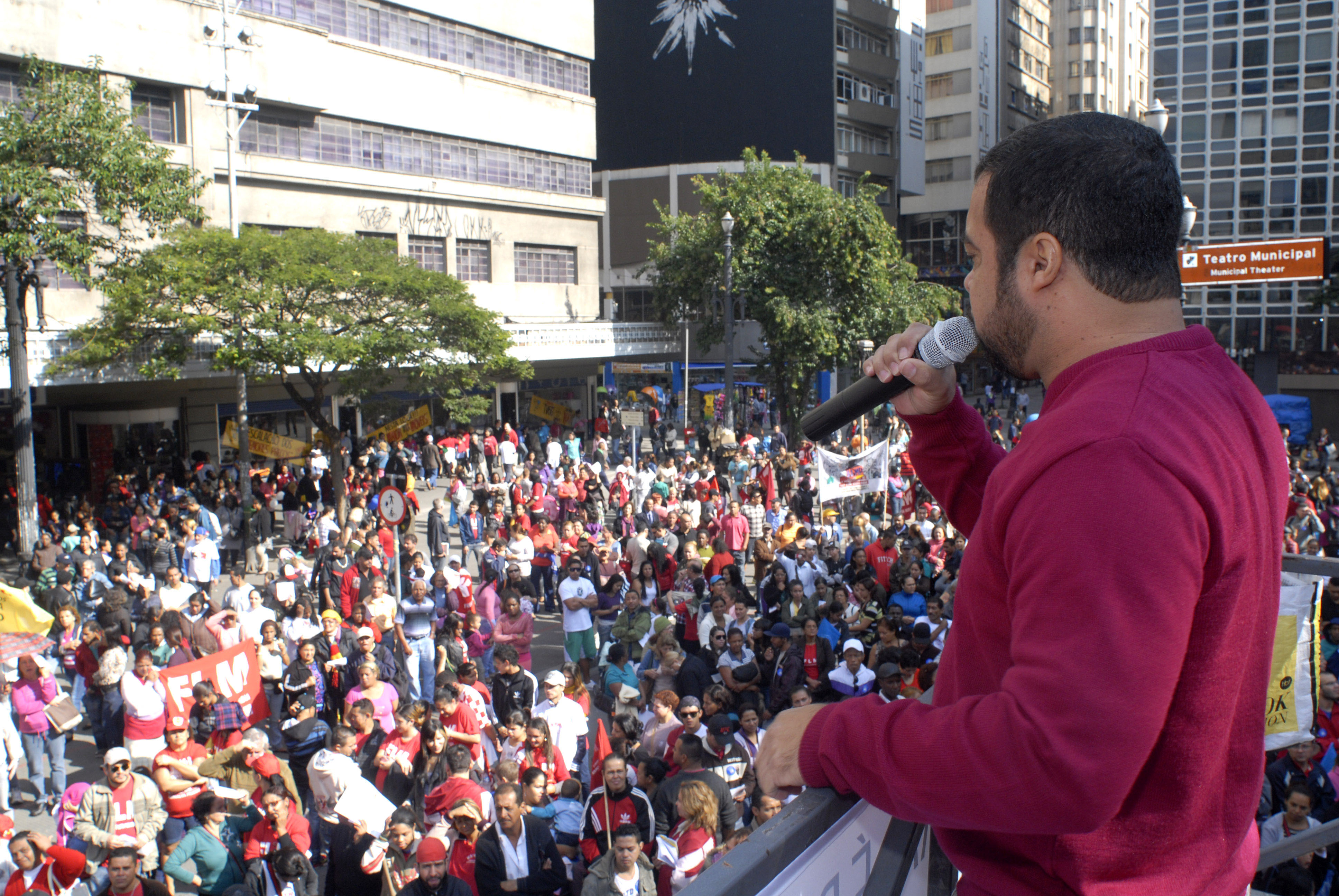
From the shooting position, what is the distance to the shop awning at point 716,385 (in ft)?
129

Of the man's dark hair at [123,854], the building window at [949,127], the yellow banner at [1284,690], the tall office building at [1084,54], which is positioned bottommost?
the man's dark hair at [123,854]

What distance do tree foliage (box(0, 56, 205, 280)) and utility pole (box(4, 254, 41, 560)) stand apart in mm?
905

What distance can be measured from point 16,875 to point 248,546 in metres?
13.3

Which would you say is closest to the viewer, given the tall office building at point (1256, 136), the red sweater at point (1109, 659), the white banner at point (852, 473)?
the red sweater at point (1109, 659)

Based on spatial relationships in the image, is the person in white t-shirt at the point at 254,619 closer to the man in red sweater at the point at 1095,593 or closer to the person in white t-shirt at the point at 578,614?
the person in white t-shirt at the point at 578,614

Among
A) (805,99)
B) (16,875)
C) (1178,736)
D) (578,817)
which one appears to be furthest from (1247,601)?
(805,99)

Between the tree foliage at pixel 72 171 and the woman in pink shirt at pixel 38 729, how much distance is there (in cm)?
985

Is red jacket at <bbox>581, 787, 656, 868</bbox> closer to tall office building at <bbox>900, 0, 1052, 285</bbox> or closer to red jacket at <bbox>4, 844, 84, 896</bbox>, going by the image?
red jacket at <bbox>4, 844, 84, 896</bbox>

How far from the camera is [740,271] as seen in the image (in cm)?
3512

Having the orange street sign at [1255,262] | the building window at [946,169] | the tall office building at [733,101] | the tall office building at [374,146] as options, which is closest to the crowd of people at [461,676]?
the orange street sign at [1255,262]

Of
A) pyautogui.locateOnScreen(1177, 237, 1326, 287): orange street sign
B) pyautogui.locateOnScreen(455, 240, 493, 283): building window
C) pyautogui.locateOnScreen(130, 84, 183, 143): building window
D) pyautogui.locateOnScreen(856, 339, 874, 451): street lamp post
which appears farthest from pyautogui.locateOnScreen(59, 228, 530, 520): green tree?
pyautogui.locateOnScreen(1177, 237, 1326, 287): orange street sign

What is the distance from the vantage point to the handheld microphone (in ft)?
5.98

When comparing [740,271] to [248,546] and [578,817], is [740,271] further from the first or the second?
[578,817]

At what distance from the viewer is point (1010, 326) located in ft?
4.74
